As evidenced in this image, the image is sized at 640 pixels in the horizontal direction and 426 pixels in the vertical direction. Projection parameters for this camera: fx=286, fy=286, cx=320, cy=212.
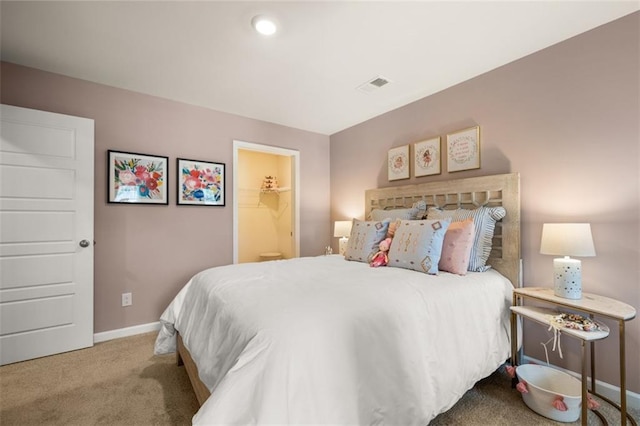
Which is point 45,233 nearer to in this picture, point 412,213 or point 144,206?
point 144,206

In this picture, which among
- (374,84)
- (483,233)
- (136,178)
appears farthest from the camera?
(136,178)

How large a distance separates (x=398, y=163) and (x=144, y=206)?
112 inches

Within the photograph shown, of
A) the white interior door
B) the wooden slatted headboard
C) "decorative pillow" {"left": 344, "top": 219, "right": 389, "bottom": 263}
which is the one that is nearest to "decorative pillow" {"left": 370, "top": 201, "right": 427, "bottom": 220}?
the wooden slatted headboard

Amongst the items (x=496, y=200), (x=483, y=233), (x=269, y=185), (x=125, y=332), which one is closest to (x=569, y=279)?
(x=483, y=233)

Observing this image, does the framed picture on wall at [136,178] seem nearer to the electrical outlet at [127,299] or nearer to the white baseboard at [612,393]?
the electrical outlet at [127,299]

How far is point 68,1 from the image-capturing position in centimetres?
175

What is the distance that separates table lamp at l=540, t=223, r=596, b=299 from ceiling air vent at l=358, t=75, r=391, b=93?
1.85 metres

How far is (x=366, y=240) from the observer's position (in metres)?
2.65

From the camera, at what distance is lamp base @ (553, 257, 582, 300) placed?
178 centimetres

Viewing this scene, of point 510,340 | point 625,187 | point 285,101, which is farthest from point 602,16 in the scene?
point 285,101

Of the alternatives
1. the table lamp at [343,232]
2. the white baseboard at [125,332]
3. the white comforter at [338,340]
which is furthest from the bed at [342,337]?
the table lamp at [343,232]

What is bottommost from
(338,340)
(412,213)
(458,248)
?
(338,340)

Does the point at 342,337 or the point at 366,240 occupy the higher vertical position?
the point at 366,240

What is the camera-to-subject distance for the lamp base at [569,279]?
1778 millimetres
